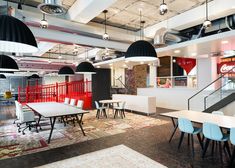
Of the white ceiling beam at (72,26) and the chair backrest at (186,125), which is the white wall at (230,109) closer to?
the chair backrest at (186,125)

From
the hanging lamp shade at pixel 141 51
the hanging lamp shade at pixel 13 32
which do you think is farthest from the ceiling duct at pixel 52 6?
the hanging lamp shade at pixel 141 51

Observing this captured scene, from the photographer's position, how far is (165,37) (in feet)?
17.9

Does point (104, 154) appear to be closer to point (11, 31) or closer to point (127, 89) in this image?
point (11, 31)

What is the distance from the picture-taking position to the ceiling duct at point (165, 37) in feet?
17.4

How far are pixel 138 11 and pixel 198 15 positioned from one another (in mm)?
1846

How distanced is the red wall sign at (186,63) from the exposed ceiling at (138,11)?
4.72m

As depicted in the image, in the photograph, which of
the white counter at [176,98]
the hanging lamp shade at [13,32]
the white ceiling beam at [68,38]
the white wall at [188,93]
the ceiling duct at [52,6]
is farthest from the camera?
Answer: the white counter at [176,98]

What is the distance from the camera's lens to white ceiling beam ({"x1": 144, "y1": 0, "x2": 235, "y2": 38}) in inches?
174

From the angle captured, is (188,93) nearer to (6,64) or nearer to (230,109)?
(230,109)

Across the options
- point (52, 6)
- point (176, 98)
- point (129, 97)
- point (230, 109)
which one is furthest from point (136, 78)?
point (52, 6)

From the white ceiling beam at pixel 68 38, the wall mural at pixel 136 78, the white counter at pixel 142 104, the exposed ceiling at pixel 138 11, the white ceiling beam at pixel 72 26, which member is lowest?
the white counter at pixel 142 104

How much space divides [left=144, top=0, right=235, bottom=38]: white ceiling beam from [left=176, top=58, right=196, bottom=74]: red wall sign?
455 centimetres

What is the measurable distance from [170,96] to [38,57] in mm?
8639

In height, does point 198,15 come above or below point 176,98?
above
